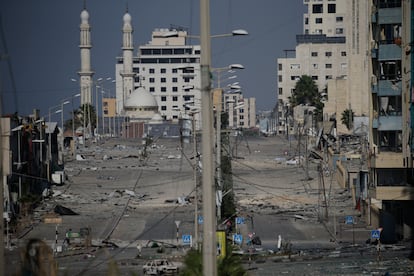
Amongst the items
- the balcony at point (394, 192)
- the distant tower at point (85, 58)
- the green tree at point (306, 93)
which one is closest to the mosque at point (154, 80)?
the distant tower at point (85, 58)

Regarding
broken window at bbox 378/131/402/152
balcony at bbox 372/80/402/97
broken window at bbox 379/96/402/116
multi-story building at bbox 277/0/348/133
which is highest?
multi-story building at bbox 277/0/348/133

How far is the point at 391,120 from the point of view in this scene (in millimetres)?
37812

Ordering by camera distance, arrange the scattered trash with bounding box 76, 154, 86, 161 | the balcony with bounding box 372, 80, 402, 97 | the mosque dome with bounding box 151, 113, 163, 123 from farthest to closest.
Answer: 1. the mosque dome with bounding box 151, 113, 163, 123
2. the scattered trash with bounding box 76, 154, 86, 161
3. the balcony with bounding box 372, 80, 402, 97

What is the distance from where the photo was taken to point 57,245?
35.1 m

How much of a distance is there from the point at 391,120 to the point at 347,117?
161 ft

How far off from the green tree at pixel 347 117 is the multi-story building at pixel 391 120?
40.6 metres

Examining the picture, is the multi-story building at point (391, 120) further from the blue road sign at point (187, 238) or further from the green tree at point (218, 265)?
the green tree at point (218, 265)

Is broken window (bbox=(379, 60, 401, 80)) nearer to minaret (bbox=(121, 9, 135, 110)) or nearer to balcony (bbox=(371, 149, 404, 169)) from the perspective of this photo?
balcony (bbox=(371, 149, 404, 169))

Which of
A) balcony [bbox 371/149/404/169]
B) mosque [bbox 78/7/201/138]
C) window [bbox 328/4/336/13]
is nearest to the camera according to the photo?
balcony [bbox 371/149/404/169]

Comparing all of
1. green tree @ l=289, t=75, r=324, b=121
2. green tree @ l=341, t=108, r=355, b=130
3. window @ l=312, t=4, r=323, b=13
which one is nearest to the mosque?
window @ l=312, t=4, r=323, b=13

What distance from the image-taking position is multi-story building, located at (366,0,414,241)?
1398 inches

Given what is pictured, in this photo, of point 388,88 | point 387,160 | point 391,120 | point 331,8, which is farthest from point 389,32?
point 331,8

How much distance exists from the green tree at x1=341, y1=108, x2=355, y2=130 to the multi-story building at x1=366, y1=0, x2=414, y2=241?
40585mm

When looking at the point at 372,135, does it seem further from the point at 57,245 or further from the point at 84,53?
the point at 84,53
